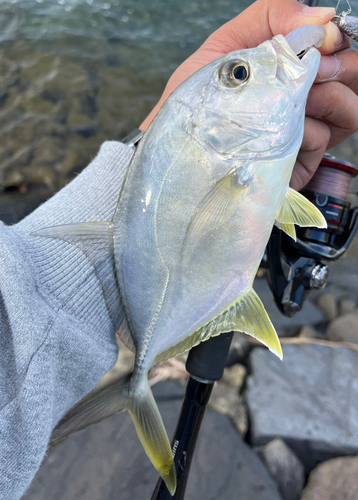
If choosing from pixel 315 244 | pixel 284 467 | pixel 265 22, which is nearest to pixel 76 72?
pixel 265 22

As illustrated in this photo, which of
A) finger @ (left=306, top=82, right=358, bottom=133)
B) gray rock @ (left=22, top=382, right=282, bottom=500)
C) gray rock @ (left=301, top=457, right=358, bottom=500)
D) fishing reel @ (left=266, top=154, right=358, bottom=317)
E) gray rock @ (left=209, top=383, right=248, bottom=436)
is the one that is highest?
finger @ (left=306, top=82, right=358, bottom=133)

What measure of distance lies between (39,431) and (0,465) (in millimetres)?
134

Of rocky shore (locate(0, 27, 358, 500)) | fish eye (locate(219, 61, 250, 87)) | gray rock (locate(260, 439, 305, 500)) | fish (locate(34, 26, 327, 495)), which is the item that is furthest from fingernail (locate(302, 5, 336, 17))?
gray rock (locate(260, 439, 305, 500))

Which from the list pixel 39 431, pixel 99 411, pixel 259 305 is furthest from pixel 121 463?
pixel 259 305

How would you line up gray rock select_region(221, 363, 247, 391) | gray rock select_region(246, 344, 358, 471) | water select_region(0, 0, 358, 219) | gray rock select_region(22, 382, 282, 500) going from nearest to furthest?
gray rock select_region(22, 382, 282, 500)
gray rock select_region(246, 344, 358, 471)
gray rock select_region(221, 363, 247, 391)
water select_region(0, 0, 358, 219)

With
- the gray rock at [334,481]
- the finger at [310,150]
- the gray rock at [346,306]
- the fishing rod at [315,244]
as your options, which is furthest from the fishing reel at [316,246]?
the gray rock at [346,306]

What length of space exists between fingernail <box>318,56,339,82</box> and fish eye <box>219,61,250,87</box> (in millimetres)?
509

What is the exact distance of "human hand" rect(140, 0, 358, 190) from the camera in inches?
54.7

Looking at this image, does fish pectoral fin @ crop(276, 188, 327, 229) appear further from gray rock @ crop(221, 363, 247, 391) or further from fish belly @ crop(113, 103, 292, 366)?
gray rock @ crop(221, 363, 247, 391)

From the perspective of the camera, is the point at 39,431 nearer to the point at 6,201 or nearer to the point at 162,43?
the point at 6,201

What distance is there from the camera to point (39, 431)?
1143 mm

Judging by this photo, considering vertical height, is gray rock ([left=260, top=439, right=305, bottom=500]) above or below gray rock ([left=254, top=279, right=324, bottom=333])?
above

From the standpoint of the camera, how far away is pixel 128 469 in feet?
6.95

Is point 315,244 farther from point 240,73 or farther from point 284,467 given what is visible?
point 284,467
